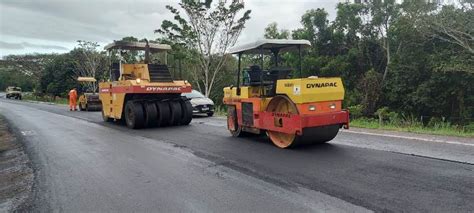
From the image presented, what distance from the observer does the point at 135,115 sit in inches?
516

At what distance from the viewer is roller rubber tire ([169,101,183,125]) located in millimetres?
13805

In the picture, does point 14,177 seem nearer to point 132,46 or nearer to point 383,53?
point 132,46

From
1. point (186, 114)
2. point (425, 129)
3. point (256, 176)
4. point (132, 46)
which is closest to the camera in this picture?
point (256, 176)

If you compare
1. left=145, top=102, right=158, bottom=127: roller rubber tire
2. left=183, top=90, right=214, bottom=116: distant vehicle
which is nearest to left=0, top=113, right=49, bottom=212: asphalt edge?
left=145, top=102, right=158, bottom=127: roller rubber tire

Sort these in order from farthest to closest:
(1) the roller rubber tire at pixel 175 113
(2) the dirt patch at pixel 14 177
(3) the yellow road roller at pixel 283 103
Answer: (1) the roller rubber tire at pixel 175 113, (3) the yellow road roller at pixel 283 103, (2) the dirt patch at pixel 14 177

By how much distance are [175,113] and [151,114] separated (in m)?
0.83

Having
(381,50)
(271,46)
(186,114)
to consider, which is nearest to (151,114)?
(186,114)

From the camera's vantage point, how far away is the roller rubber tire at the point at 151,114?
43.7 ft

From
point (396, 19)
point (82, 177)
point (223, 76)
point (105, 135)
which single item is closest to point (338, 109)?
point (82, 177)

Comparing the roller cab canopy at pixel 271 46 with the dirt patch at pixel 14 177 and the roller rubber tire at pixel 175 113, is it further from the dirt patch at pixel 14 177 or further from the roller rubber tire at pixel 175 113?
the dirt patch at pixel 14 177

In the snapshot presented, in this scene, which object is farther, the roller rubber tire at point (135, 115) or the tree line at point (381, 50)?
the tree line at point (381, 50)

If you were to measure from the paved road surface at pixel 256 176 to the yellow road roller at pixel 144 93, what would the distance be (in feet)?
12.7

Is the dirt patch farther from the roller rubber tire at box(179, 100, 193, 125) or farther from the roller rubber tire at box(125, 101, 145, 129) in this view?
the roller rubber tire at box(179, 100, 193, 125)

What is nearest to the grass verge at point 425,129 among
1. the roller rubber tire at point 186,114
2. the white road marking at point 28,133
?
the roller rubber tire at point 186,114
